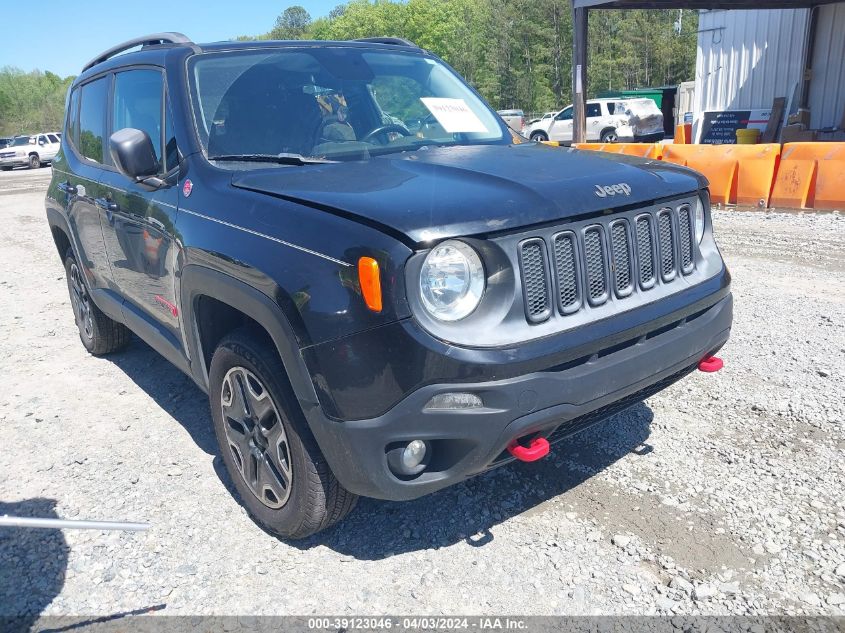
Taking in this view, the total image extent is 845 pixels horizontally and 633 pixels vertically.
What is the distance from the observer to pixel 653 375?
2646mm

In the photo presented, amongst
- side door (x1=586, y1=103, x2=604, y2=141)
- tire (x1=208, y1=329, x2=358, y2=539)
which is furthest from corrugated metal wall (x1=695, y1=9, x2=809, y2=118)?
tire (x1=208, y1=329, x2=358, y2=539)

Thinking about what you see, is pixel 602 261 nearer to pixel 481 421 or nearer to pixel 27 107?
pixel 481 421

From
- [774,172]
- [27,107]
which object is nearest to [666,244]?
[774,172]

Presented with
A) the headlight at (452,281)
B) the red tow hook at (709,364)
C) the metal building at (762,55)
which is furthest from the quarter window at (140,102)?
the metal building at (762,55)

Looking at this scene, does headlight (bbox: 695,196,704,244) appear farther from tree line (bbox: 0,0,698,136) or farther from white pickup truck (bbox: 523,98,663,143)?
tree line (bbox: 0,0,698,136)

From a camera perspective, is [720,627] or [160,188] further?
[160,188]

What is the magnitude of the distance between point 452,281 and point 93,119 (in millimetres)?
3362

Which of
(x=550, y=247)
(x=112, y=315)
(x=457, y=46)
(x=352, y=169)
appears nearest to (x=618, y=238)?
(x=550, y=247)

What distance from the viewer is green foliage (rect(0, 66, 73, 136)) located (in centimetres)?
6925

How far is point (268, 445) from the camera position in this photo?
2.78m

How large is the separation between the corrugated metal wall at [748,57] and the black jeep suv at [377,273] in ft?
61.5

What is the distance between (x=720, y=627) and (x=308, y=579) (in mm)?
1480

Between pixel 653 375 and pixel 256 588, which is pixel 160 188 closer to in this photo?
pixel 256 588

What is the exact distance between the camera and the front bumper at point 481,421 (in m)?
2.21
